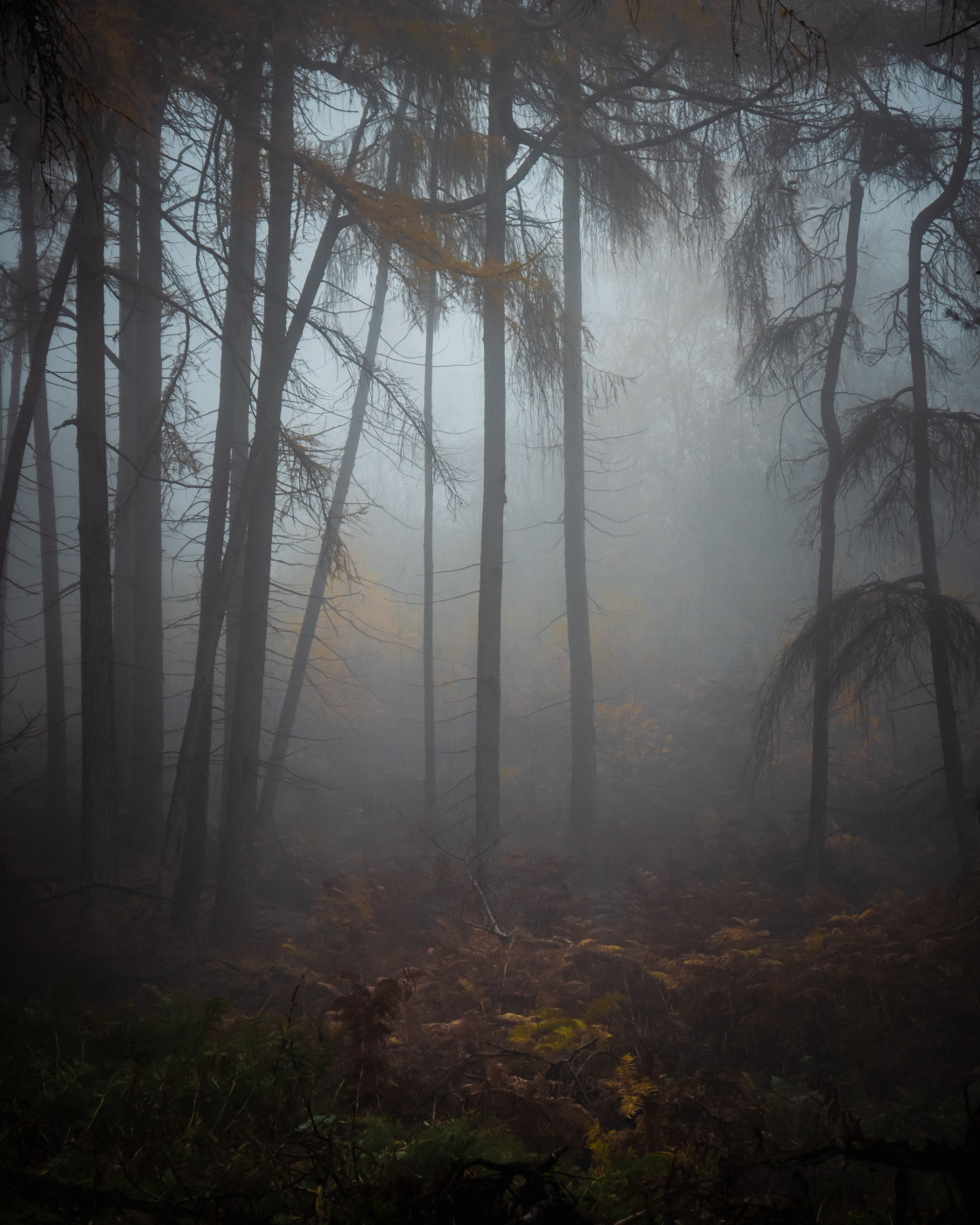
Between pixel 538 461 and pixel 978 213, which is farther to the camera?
pixel 538 461

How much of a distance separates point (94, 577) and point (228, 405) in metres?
3.24

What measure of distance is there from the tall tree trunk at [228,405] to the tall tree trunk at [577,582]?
5551 mm

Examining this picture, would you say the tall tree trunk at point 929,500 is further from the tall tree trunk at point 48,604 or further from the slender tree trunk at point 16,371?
the slender tree trunk at point 16,371

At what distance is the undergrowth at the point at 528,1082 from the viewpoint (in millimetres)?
2195

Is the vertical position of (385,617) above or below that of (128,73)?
below

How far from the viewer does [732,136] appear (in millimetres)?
8828

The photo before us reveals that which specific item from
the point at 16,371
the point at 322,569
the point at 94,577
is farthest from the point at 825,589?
the point at 16,371

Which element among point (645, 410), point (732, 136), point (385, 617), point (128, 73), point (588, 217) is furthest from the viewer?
point (645, 410)

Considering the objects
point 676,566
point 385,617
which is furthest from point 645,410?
point 385,617

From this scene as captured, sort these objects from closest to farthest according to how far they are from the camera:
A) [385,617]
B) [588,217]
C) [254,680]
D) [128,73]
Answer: [128,73]
[254,680]
[588,217]
[385,617]

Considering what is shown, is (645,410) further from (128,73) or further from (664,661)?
(128,73)

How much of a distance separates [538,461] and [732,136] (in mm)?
16224

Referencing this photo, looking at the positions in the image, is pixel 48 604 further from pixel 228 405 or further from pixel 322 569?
pixel 228 405

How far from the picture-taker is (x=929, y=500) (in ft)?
28.8
